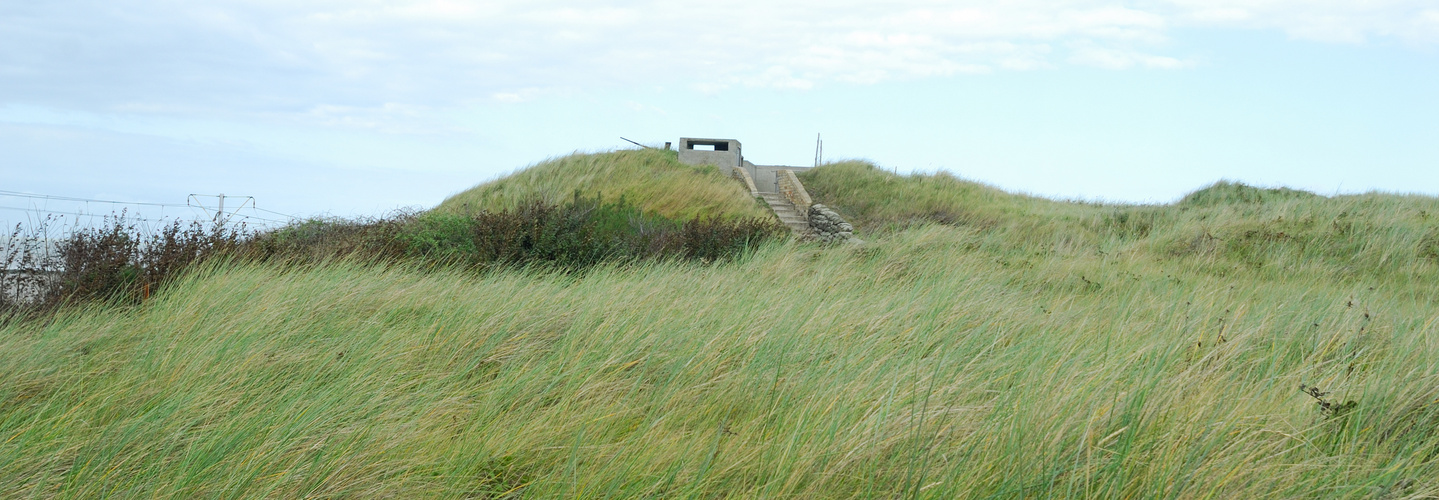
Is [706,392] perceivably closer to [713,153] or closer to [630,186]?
[630,186]

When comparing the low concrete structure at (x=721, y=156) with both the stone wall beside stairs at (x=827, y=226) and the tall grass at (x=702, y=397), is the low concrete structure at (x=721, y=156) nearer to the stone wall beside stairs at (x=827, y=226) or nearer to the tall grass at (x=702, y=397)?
the stone wall beside stairs at (x=827, y=226)

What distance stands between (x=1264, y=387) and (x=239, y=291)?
6.92 meters

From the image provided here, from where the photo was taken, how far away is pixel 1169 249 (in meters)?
13.2

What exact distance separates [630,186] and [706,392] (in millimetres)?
14987

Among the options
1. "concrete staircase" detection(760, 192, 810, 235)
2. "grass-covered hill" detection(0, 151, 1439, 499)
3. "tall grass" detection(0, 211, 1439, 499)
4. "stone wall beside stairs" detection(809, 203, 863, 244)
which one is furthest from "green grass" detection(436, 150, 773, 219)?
"tall grass" detection(0, 211, 1439, 499)

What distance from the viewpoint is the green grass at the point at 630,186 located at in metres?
17.4

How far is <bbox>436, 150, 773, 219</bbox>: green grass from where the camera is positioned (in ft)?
57.1

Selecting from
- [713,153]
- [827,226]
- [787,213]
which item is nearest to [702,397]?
[827,226]

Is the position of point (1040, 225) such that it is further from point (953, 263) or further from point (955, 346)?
point (955, 346)

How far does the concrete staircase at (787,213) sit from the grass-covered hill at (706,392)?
11.3m

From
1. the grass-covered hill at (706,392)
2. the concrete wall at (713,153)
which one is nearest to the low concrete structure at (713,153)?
the concrete wall at (713,153)

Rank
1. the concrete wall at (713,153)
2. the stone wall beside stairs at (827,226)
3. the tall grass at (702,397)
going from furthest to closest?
Result: the concrete wall at (713,153)
the stone wall beside stairs at (827,226)
the tall grass at (702,397)

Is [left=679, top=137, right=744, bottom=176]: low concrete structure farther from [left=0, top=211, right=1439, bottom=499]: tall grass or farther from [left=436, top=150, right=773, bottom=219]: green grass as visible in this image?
[left=0, top=211, right=1439, bottom=499]: tall grass

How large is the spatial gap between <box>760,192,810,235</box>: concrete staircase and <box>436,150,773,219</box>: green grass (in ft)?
3.22
